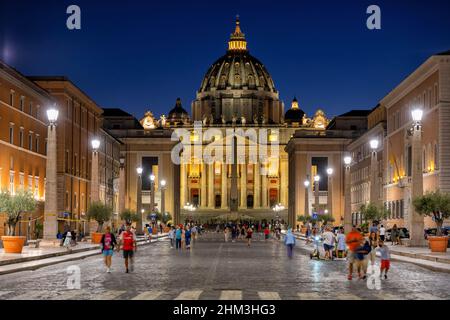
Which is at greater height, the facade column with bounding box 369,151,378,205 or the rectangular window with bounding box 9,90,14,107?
the rectangular window with bounding box 9,90,14,107

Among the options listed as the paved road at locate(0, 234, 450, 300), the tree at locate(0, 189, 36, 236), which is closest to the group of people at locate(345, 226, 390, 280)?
the paved road at locate(0, 234, 450, 300)

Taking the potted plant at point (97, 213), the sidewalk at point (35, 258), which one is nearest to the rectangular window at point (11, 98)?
the potted plant at point (97, 213)

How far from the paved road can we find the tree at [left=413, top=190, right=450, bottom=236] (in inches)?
505

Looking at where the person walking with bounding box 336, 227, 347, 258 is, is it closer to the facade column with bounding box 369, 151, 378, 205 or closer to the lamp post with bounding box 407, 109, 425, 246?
the lamp post with bounding box 407, 109, 425, 246

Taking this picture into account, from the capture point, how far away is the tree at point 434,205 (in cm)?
4903

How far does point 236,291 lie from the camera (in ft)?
77.3

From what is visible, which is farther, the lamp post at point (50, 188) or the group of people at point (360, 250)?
the lamp post at point (50, 188)

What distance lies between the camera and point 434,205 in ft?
163

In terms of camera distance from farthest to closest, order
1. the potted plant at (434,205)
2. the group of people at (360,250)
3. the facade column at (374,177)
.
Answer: the facade column at (374,177) → the potted plant at (434,205) → the group of people at (360,250)

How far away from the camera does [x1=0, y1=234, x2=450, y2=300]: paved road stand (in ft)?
73.3

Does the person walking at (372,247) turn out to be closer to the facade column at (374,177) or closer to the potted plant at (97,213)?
the facade column at (374,177)

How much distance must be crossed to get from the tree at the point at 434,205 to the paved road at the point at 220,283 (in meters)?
12.8
